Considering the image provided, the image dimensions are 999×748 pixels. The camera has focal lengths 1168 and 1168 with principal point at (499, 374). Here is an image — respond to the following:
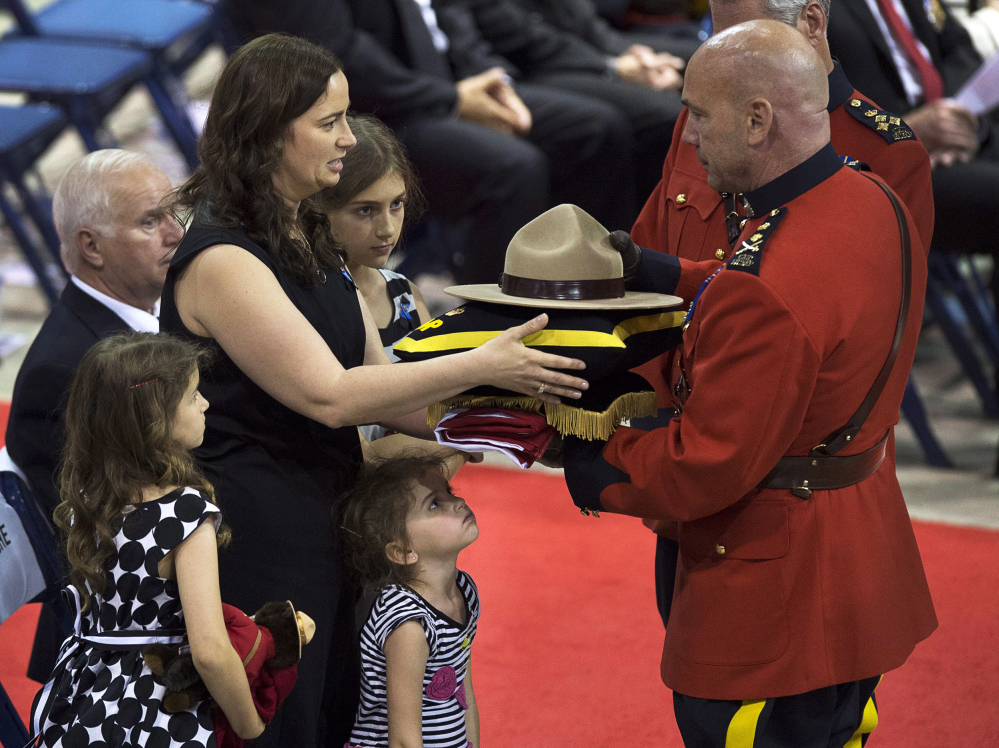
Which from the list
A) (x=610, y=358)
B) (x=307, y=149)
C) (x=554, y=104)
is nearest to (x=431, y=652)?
(x=610, y=358)

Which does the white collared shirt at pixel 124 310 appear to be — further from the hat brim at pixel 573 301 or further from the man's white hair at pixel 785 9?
the man's white hair at pixel 785 9

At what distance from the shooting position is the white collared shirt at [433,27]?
4406 millimetres

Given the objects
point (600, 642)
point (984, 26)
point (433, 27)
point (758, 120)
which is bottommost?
point (600, 642)

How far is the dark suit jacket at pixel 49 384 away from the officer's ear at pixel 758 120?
132 centimetres

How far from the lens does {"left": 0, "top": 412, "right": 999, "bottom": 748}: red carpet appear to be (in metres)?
2.65

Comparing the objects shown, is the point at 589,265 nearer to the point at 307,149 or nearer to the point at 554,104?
the point at 307,149

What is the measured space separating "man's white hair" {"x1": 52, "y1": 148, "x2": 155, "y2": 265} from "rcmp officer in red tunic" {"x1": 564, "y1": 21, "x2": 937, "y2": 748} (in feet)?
4.37

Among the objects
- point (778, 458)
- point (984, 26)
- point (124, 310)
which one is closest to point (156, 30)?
point (124, 310)

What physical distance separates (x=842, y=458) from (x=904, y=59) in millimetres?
2506

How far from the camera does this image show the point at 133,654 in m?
1.69

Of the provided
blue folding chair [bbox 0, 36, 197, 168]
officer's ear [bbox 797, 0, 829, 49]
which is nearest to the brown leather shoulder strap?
officer's ear [bbox 797, 0, 829, 49]

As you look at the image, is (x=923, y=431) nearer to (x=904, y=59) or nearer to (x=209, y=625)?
(x=904, y=59)

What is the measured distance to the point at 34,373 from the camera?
2.33m

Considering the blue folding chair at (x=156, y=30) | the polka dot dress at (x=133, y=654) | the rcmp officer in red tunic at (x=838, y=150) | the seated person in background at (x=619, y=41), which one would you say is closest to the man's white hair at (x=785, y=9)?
the rcmp officer in red tunic at (x=838, y=150)
